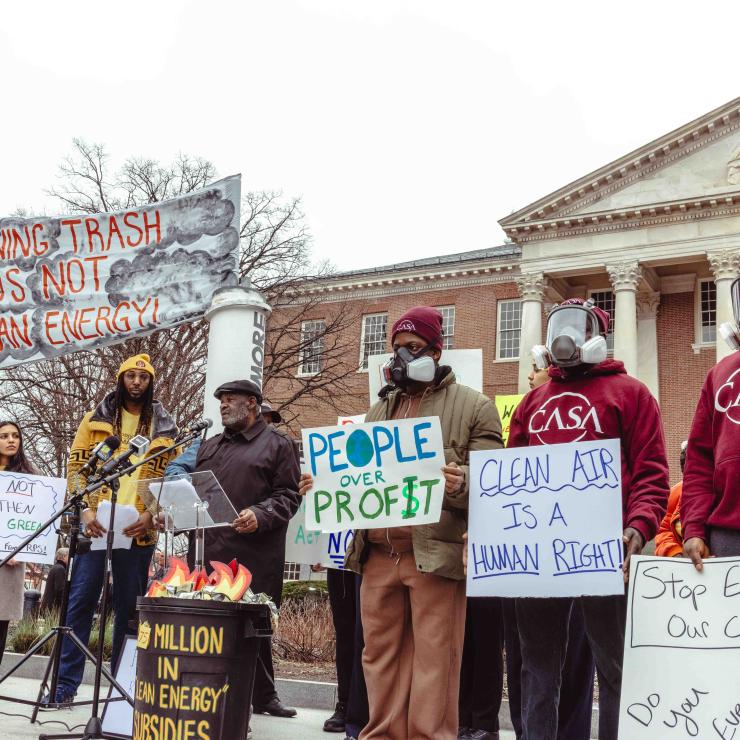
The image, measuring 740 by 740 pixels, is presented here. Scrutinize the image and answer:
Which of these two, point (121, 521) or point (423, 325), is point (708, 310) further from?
point (423, 325)

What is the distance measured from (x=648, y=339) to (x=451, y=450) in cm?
3259

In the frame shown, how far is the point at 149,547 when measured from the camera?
21.0 feet

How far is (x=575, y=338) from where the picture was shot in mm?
4336

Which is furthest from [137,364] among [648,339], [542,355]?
[648,339]

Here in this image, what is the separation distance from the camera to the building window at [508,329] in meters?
38.0

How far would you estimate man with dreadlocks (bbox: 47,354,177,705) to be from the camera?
20.5 feet

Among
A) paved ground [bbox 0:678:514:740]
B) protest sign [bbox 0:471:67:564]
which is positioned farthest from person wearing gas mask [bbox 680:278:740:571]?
protest sign [bbox 0:471:67:564]

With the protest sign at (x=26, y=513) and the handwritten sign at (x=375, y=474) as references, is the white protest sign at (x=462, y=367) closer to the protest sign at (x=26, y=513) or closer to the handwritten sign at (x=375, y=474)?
the handwritten sign at (x=375, y=474)

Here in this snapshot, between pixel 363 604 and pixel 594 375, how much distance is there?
5.22 ft

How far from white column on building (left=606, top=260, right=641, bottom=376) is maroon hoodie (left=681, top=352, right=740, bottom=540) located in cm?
2932

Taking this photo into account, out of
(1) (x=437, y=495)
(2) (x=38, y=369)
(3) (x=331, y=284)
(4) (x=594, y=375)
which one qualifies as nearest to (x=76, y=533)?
(1) (x=437, y=495)

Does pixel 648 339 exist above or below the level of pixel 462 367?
above

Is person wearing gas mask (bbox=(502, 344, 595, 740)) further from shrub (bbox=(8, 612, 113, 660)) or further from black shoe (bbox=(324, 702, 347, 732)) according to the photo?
shrub (bbox=(8, 612, 113, 660))

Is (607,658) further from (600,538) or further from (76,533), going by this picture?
(76,533)
